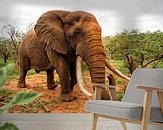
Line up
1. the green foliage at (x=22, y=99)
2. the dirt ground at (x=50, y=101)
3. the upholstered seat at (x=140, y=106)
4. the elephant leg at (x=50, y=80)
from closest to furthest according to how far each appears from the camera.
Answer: the green foliage at (x=22, y=99) < the upholstered seat at (x=140, y=106) < the dirt ground at (x=50, y=101) < the elephant leg at (x=50, y=80)

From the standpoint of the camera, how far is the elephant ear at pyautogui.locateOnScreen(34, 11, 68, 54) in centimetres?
482

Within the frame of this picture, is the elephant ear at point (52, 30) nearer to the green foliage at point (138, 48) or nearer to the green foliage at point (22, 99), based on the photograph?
the green foliage at point (138, 48)

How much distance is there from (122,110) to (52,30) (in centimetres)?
264

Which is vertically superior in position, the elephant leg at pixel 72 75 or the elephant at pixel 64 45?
the elephant at pixel 64 45

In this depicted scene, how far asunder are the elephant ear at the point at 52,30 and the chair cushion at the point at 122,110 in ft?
7.01

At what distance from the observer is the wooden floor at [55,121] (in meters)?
3.84

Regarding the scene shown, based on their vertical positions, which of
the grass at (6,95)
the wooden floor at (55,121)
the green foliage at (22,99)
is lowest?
the wooden floor at (55,121)

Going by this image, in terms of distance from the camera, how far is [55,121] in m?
4.24

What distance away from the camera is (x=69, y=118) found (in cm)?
444

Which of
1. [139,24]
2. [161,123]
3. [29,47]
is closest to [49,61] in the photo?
[29,47]

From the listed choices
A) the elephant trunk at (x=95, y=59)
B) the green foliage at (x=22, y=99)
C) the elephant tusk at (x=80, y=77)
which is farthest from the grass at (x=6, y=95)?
the green foliage at (x=22, y=99)

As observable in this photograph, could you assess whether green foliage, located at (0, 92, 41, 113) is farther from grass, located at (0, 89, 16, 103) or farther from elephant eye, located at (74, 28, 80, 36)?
grass, located at (0, 89, 16, 103)

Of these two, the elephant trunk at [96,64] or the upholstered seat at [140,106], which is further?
the elephant trunk at [96,64]

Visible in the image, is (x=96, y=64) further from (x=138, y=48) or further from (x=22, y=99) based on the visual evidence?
(x=22, y=99)
